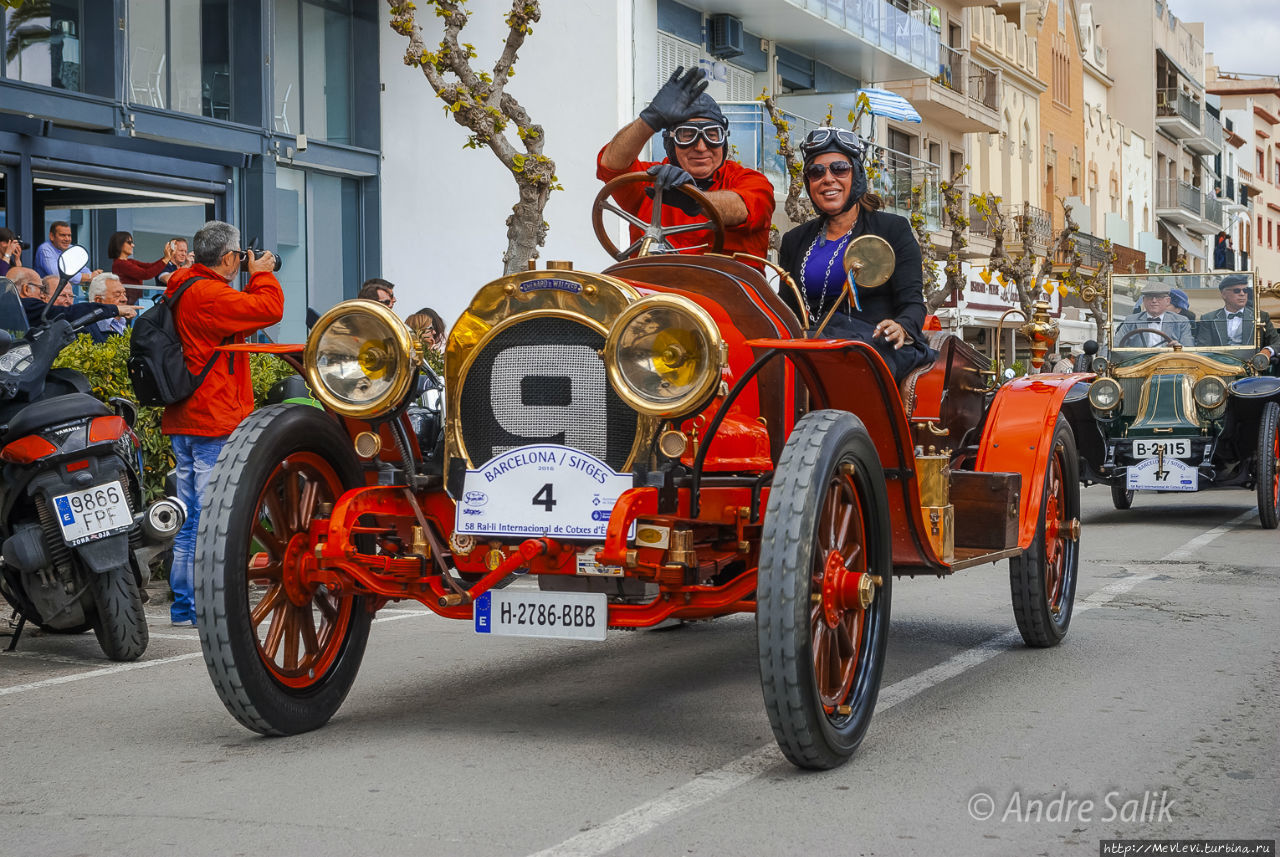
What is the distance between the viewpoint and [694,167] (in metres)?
6.59

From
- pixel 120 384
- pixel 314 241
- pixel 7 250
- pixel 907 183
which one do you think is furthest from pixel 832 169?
pixel 907 183

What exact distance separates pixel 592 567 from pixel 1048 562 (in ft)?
9.59

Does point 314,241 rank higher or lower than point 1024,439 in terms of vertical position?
higher

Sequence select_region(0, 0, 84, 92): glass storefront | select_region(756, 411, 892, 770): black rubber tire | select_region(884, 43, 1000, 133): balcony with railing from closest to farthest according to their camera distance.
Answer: select_region(756, 411, 892, 770): black rubber tire → select_region(0, 0, 84, 92): glass storefront → select_region(884, 43, 1000, 133): balcony with railing

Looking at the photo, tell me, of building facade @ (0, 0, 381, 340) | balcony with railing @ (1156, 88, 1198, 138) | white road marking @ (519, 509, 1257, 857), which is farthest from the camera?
balcony with railing @ (1156, 88, 1198, 138)

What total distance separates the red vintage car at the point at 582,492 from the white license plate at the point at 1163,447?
836cm

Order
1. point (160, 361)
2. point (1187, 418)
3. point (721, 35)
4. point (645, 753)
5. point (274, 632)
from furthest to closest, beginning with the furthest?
point (721, 35) → point (1187, 418) → point (160, 361) → point (274, 632) → point (645, 753)

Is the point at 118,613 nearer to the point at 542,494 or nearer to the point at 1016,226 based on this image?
the point at 542,494

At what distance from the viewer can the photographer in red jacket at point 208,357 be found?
7.87m

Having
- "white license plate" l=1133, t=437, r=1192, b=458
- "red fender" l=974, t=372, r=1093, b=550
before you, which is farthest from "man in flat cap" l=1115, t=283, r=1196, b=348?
"red fender" l=974, t=372, r=1093, b=550

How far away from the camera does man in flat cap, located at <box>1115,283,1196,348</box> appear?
15109 millimetres

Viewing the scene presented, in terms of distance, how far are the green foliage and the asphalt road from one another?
2.16 meters

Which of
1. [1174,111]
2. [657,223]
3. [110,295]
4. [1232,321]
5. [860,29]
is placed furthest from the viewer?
[1174,111]

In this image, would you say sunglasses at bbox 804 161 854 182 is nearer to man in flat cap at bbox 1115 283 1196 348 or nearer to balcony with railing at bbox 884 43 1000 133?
man in flat cap at bbox 1115 283 1196 348
